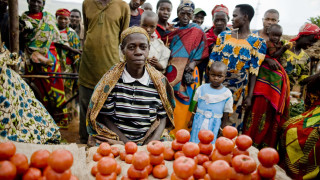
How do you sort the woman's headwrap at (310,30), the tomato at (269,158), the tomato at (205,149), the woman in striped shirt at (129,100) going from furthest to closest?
1. the woman's headwrap at (310,30)
2. the woman in striped shirt at (129,100)
3. the tomato at (205,149)
4. the tomato at (269,158)

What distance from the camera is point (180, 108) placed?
390cm

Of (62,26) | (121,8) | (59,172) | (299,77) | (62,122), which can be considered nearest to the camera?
(59,172)

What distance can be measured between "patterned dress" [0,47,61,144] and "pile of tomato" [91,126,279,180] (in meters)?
1.25

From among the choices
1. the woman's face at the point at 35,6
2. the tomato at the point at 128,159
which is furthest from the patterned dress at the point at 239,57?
the woman's face at the point at 35,6

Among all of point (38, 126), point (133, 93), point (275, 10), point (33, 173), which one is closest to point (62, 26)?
point (38, 126)

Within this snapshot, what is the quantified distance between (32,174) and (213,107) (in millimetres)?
2544

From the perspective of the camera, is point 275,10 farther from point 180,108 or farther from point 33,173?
point 33,173

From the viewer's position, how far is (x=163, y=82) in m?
2.30

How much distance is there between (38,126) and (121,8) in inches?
82.3

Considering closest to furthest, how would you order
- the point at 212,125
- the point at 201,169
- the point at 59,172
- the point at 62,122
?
the point at 59,172, the point at 201,169, the point at 212,125, the point at 62,122

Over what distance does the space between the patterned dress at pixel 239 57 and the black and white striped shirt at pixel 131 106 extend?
1.90 metres

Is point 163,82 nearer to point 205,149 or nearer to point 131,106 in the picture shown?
point 131,106

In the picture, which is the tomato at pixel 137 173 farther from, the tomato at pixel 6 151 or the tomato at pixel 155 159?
the tomato at pixel 6 151

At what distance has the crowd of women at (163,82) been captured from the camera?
2.17 m
